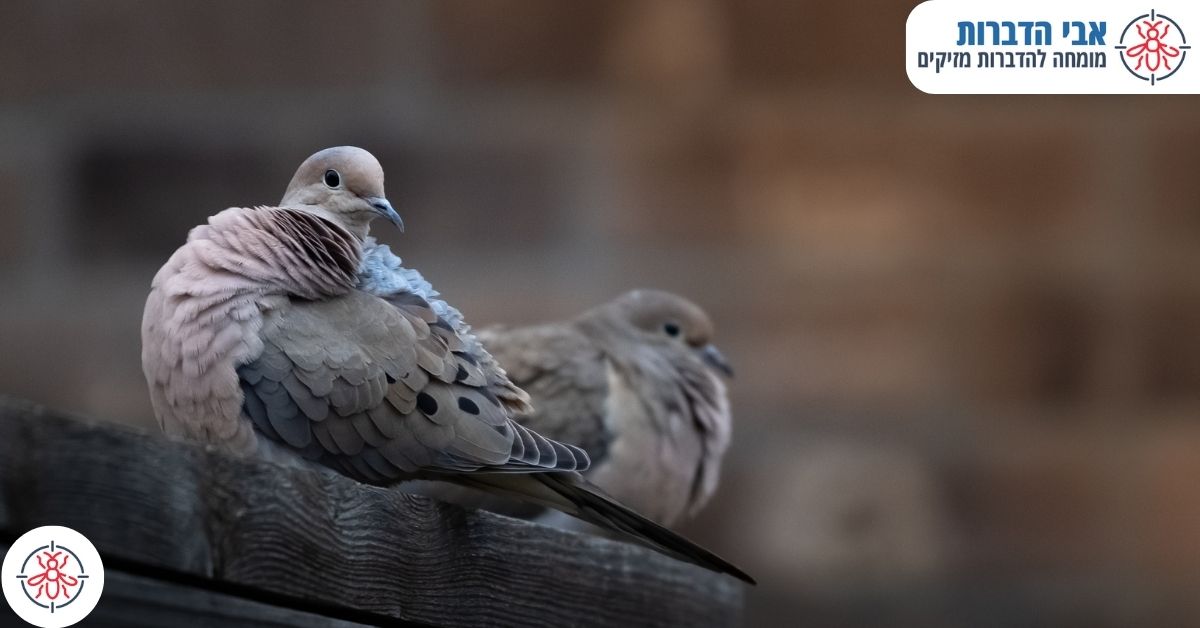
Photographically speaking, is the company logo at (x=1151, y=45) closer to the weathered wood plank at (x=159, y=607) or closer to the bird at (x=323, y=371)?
the bird at (x=323, y=371)

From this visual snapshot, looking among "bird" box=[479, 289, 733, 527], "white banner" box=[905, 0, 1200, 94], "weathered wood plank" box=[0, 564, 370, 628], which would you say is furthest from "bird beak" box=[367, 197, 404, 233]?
"white banner" box=[905, 0, 1200, 94]

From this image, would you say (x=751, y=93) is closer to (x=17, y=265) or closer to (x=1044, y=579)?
(x=1044, y=579)

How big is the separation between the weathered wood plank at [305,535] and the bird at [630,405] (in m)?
0.92

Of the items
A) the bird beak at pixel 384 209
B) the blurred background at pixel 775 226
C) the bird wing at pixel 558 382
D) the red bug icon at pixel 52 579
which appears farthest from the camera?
the blurred background at pixel 775 226

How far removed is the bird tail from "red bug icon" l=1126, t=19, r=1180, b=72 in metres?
1.70

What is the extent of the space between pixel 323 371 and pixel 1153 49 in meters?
1.95

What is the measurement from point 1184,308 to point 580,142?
1599 millimetres

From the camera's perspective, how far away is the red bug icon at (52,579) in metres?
1.49

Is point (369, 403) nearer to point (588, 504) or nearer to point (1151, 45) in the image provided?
point (588, 504)

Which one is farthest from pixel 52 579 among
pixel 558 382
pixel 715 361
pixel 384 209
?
pixel 715 361

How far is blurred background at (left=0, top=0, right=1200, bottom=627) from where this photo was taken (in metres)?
4.68

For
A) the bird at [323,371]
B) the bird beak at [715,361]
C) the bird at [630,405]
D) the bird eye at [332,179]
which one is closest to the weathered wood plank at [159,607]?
the bird at [323,371]

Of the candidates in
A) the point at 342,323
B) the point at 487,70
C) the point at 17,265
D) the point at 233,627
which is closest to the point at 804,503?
the point at 487,70

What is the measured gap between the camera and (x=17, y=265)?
4941 millimetres
